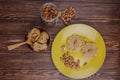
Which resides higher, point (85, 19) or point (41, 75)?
point (85, 19)

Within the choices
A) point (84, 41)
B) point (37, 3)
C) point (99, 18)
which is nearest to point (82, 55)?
point (84, 41)

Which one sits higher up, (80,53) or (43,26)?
(43,26)

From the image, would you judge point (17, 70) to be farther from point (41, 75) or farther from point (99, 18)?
point (99, 18)
